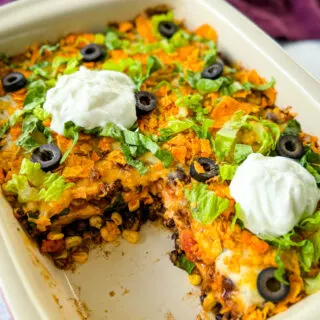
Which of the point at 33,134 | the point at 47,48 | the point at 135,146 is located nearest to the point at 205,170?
the point at 135,146

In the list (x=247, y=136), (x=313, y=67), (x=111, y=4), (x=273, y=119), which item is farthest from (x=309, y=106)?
(x=111, y=4)

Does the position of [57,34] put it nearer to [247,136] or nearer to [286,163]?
[247,136]

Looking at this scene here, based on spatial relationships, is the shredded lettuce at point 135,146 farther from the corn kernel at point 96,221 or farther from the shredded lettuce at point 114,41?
the shredded lettuce at point 114,41

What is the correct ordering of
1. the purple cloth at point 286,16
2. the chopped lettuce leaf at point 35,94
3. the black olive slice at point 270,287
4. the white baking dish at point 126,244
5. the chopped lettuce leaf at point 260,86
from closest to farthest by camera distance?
the black olive slice at point 270,287 → the white baking dish at point 126,244 → the chopped lettuce leaf at point 35,94 → the chopped lettuce leaf at point 260,86 → the purple cloth at point 286,16

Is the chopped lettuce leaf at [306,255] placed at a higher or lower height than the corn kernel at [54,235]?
higher

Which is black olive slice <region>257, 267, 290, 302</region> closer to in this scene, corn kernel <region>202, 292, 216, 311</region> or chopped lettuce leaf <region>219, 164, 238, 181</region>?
corn kernel <region>202, 292, 216, 311</region>

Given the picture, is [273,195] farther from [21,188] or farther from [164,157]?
[21,188]

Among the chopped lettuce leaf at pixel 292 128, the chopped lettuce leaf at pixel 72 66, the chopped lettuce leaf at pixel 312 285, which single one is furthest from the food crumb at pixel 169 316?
the chopped lettuce leaf at pixel 72 66
